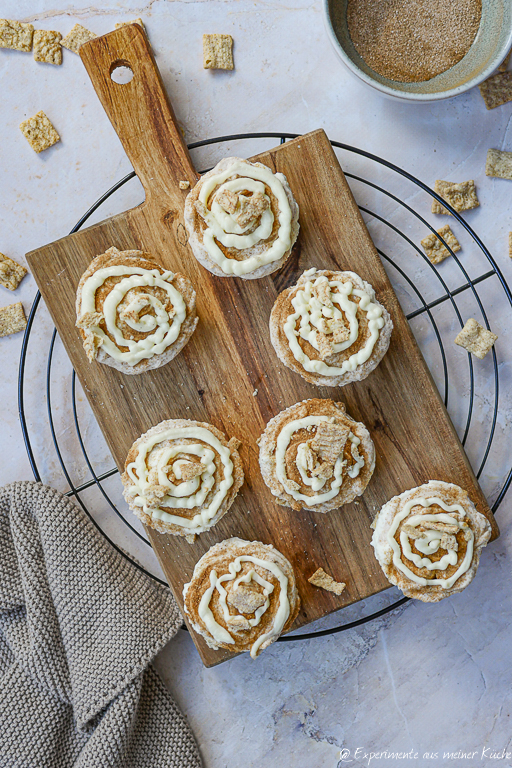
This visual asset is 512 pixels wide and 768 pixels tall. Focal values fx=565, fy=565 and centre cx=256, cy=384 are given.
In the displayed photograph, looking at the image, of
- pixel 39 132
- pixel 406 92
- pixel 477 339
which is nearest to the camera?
pixel 406 92

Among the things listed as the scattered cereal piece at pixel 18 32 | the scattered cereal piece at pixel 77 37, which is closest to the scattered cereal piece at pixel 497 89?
the scattered cereal piece at pixel 77 37

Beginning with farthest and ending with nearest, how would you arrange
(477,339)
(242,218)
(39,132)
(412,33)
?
(39,132)
(477,339)
(412,33)
(242,218)

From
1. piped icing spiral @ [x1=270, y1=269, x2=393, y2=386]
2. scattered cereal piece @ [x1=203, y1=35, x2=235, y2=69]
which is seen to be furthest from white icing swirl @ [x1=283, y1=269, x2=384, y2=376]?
scattered cereal piece @ [x1=203, y1=35, x2=235, y2=69]

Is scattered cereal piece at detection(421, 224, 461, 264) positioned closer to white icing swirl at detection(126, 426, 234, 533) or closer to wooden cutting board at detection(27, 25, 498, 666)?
wooden cutting board at detection(27, 25, 498, 666)

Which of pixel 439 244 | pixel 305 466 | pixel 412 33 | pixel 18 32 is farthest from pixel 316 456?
pixel 18 32

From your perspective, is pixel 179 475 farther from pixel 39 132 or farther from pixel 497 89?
pixel 497 89

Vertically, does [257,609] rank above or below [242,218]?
below
